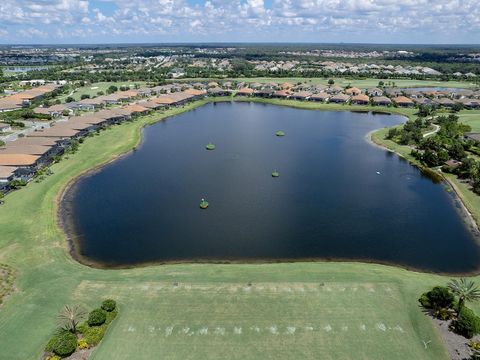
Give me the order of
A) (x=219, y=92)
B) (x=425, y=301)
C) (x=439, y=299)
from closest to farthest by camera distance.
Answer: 1. (x=439, y=299)
2. (x=425, y=301)
3. (x=219, y=92)

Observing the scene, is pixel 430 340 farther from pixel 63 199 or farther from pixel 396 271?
pixel 63 199

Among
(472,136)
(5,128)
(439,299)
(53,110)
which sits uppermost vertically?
(439,299)

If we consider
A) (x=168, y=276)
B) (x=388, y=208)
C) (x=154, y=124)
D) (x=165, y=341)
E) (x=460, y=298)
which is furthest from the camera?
(x=154, y=124)

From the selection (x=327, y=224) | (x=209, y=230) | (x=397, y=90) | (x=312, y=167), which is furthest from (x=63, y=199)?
(x=397, y=90)

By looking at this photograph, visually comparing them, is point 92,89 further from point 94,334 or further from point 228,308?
point 228,308

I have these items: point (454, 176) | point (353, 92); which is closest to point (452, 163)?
point (454, 176)

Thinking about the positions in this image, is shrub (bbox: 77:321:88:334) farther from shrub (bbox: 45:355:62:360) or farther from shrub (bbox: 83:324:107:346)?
shrub (bbox: 45:355:62:360)
